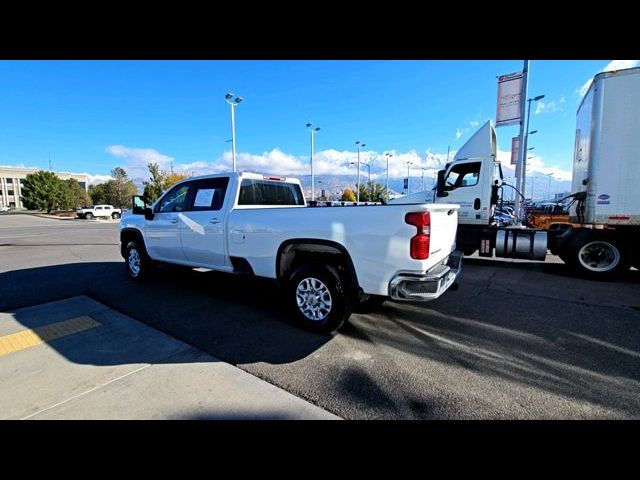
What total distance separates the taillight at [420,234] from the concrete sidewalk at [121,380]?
1690 mm

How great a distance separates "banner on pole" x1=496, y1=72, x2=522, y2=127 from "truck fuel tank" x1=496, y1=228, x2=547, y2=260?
32.1ft

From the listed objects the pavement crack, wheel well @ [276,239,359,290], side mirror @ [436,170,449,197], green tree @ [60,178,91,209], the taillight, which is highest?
green tree @ [60,178,91,209]

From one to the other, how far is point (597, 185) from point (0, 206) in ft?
450

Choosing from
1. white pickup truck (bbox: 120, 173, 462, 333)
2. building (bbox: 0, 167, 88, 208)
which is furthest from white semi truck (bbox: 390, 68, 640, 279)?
building (bbox: 0, 167, 88, 208)

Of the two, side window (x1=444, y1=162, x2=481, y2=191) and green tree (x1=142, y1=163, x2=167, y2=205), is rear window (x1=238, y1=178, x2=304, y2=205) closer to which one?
side window (x1=444, y1=162, x2=481, y2=191)

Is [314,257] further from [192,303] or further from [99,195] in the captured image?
[99,195]

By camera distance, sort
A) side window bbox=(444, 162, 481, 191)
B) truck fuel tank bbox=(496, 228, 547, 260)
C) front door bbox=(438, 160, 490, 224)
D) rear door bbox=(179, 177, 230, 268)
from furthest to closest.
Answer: side window bbox=(444, 162, 481, 191) → front door bbox=(438, 160, 490, 224) → truck fuel tank bbox=(496, 228, 547, 260) → rear door bbox=(179, 177, 230, 268)

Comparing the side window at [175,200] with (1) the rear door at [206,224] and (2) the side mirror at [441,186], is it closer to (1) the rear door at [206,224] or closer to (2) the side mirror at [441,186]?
(1) the rear door at [206,224]

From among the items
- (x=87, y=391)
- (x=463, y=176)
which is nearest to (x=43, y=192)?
(x=463, y=176)

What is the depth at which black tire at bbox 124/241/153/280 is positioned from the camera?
6.28 metres

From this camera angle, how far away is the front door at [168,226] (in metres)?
5.53

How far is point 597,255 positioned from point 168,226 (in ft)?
29.2
